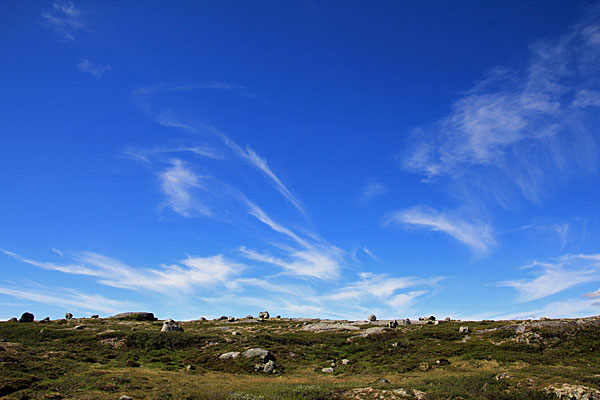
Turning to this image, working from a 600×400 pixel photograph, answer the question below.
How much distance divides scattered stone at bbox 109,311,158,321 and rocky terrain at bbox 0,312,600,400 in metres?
38.0

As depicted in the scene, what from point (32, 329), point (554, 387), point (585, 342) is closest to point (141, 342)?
point (32, 329)

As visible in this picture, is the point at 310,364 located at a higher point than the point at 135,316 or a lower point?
lower

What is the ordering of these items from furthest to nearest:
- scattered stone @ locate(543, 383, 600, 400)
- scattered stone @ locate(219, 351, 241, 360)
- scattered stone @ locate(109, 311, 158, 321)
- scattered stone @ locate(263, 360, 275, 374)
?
scattered stone @ locate(109, 311, 158, 321)
scattered stone @ locate(219, 351, 241, 360)
scattered stone @ locate(263, 360, 275, 374)
scattered stone @ locate(543, 383, 600, 400)

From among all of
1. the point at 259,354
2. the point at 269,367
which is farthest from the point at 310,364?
the point at 259,354

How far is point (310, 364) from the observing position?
173 ft

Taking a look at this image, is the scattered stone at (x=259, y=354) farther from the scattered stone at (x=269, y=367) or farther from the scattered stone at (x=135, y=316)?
the scattered stone at (x=135, y=316)

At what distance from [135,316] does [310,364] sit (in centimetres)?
7930

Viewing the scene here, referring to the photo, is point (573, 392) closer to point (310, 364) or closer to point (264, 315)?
point (310, 364)

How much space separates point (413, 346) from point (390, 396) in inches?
1238

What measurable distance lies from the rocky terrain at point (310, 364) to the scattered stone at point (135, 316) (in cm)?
3796

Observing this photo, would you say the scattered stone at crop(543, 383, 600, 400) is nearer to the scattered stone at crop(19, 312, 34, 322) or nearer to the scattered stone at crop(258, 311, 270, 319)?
the scattered stone at crop(258, 311, 270, 319)

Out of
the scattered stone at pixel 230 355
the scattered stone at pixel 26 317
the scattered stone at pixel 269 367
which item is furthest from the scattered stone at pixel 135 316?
the scattered stone at pixel 269 367

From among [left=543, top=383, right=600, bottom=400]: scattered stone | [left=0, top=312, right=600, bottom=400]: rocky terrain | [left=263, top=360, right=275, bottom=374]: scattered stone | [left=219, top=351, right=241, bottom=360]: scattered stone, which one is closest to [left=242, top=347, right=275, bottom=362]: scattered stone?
[left=0, top=312, right=600, bottom=400]: rocky terrain

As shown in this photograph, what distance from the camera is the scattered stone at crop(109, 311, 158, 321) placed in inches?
4194
